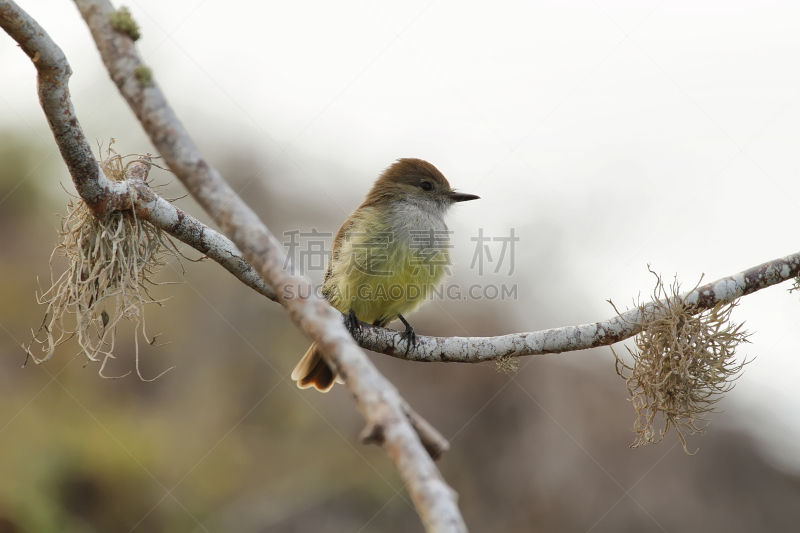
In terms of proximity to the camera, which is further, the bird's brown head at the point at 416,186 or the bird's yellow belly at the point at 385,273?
the bird's brown head at the point at 416,186

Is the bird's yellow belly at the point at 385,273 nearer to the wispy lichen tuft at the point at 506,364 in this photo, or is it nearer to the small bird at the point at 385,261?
the small bird at the point at 385,261

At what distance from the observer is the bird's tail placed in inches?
190

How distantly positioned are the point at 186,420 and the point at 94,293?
20.2 ft

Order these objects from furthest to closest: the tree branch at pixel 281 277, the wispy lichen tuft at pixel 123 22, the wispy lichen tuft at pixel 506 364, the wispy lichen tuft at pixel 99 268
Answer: the wispy lichen tuft at pixel 506 364 < the wispy lichen tuft at pixel 99 268 < the wispy lichen tuft at pixel 123 22 < the tree branch at pixel 281 277

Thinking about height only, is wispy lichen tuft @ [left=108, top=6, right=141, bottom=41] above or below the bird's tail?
above

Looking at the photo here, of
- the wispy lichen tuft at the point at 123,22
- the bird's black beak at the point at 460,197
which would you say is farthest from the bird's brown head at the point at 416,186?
the wispy lichen tuft at the point at 123,22

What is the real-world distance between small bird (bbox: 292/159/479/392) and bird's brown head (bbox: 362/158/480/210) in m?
0.01

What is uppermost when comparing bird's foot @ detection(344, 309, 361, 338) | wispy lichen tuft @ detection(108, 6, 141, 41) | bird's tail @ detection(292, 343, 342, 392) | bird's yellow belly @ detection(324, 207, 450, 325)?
wispy lichen tuft @ detection(108, 6, 141, 41)

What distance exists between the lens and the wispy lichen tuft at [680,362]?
121 inches

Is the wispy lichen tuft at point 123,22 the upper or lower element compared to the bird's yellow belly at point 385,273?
upper

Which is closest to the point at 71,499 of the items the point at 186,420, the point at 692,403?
the point at 186,420

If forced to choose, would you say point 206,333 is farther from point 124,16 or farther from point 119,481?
point 124,16

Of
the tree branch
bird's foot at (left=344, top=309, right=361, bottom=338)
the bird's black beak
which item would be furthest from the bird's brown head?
the tree branch

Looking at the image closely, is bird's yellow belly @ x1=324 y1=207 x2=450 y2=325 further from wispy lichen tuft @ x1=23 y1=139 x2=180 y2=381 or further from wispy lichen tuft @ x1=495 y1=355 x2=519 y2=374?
wispy lichen tuft @ x1=23 y1=139 x2=180 y2=381
